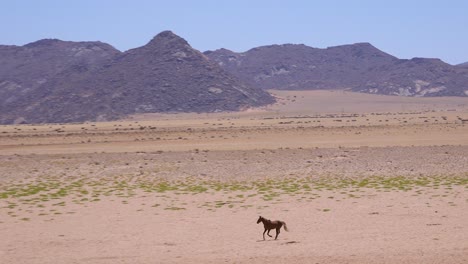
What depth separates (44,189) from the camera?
24.9 metres

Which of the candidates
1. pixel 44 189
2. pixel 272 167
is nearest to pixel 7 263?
pixel 44 189

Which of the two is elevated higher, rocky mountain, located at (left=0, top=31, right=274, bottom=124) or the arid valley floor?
rocky mountain, located at (left=0, top=31, right=274, bottom=124)

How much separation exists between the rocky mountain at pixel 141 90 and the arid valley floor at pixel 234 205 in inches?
3511

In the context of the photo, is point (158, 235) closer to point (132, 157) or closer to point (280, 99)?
point (132, 157)

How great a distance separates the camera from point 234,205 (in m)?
20.4

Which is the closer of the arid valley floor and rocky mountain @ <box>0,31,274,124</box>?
the arid valley floor

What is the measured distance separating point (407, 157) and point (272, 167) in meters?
7.87

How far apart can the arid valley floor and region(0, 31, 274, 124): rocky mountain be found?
89.2 metres

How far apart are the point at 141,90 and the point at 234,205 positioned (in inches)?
4854

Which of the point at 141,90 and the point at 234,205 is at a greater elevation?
the point at 141,90

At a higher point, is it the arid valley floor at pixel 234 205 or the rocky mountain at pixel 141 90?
the rocky mountain at pixel 141 90

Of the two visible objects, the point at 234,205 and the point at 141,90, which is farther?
the point at 141,90

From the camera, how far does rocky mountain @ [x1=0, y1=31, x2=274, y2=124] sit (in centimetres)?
13162

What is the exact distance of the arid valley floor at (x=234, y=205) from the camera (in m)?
14.0
